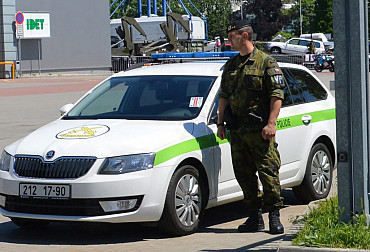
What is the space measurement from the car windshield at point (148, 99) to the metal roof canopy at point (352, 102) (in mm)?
1884

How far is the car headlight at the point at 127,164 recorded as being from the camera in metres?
6.59

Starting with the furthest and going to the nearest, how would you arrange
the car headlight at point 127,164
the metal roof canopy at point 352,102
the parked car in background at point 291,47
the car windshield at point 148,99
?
the parked car in background at point 291,47 → the car windshield at point 148,99 → the car headlight at point 127,164 → the metal roof canopy at point 352,102

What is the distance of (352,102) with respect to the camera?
229 inches

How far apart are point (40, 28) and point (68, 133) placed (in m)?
37.4

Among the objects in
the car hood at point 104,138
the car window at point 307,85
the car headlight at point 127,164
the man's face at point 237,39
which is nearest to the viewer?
the car headlight at point 127,164

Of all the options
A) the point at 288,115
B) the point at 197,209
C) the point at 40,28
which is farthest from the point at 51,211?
the point at 40,28

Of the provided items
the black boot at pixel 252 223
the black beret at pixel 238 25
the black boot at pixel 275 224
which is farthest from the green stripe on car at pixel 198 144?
the black beret at pixel 238 25

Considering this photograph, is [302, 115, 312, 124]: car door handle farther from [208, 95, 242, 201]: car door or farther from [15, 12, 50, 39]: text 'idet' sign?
[15, 12, 50, 39]: text 'idet' sign

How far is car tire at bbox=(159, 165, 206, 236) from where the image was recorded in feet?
22.3

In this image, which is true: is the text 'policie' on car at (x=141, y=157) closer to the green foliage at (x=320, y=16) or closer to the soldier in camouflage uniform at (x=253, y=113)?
the soldier in camouflage uniform at (x=253, y=113)

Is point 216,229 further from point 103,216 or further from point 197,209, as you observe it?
point 103,216

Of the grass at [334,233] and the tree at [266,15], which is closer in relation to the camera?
the grass at [334,233]

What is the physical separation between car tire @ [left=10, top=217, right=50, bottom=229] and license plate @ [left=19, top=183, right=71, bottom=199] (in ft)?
1.27

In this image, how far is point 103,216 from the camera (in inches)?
261
